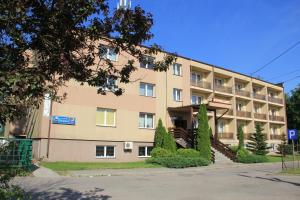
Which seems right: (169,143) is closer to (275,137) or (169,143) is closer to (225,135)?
(225,135)

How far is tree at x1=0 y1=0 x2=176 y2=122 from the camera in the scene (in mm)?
4188

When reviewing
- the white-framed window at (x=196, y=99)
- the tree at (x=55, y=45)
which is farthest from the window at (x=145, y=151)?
the tree at (x=55, y=45)

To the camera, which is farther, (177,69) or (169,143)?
(177,69)

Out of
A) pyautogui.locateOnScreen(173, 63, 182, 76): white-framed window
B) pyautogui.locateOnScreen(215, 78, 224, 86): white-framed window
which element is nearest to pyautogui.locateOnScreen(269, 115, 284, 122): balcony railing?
pyautogui.locateOnScreen(215, 78, 224, 86): white-framed window

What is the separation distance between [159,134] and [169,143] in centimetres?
126

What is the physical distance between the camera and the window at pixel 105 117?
91.5 ft

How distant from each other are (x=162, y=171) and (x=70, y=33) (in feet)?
57.3

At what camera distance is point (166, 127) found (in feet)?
106

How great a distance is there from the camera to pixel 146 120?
31047 millimetres

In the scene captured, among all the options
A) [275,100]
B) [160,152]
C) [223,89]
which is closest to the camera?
[160,152]

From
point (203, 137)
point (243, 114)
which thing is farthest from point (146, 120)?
point (243, 114)

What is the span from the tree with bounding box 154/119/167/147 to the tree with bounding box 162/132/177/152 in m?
0.36

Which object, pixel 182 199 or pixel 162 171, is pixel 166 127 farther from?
pixel 182 199

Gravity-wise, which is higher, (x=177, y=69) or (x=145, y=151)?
(x=177, y=69)
